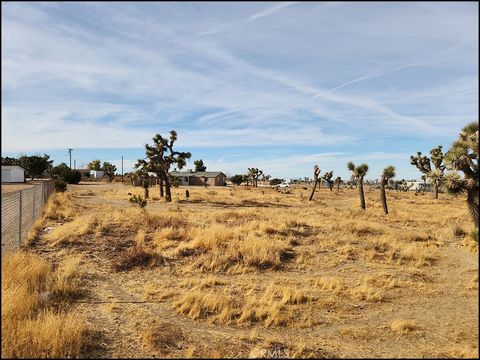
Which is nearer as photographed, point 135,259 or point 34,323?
point 34,323

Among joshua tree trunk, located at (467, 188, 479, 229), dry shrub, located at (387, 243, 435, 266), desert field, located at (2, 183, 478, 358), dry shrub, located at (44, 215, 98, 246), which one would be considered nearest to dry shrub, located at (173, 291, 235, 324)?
desert field, located at (2, 183, 478, 358)

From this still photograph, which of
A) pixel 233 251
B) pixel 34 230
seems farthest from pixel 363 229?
pixel 34 230

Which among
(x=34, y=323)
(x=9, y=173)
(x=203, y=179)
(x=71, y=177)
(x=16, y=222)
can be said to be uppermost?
(x=71, y=177)

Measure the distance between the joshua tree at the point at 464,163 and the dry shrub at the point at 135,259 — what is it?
8.31 meters

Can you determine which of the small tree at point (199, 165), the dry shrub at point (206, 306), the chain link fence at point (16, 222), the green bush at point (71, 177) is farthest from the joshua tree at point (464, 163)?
the small tree at point (199, 165)

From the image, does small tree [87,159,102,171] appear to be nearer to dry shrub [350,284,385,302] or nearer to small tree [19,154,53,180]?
small tree [19,154,53,180]

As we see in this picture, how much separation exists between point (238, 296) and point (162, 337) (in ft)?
9.10

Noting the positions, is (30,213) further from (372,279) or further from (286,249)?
(372,279)

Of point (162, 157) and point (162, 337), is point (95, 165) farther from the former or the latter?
point (162, 337)

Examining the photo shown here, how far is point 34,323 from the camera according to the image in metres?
6.17

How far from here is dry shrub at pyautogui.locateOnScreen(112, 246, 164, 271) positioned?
11.2m

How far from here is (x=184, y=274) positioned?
35.0 feet

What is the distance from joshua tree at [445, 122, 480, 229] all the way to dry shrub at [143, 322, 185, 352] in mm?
6661

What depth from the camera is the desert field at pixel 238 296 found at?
614cm
